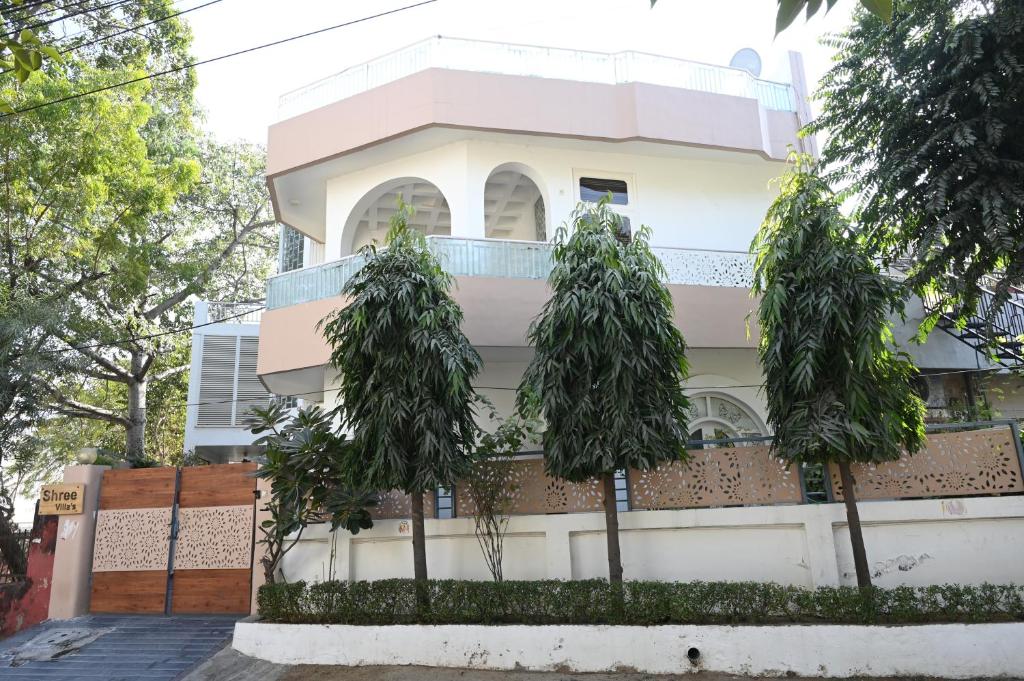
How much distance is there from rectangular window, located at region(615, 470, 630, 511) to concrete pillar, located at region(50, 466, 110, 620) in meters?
6.75

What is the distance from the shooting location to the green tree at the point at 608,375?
6.96 meters

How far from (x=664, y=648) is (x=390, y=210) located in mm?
9634

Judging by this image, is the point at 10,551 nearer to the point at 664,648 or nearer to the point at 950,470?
the point at 664,648

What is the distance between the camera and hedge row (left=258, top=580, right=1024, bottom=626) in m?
6.13

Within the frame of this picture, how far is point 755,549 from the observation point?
725cm

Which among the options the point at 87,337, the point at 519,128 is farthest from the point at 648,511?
the point at 87,337

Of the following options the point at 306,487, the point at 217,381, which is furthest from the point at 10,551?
the point at 217,381

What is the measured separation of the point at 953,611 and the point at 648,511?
2.78 m

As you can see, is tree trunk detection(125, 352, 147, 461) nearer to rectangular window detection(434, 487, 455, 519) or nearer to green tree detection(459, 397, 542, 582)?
rectangular window detection(434, 487, 455, 519)

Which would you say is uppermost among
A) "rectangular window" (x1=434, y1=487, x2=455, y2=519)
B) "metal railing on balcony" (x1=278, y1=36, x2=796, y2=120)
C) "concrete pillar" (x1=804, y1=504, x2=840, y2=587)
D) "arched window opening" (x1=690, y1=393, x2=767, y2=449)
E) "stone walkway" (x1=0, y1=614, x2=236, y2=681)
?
"metal railing on balcony" (x1=278, y1=36, x2=796, y2=120)

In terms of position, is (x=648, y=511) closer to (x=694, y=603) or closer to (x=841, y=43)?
(x=694, y=603)

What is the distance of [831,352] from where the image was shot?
22.7 feet

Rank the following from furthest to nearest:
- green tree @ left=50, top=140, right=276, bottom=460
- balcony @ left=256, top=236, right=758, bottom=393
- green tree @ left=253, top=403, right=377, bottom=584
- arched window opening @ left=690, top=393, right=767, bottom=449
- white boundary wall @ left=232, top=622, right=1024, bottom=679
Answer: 1. green tree @ left=50, top=140, right=276, bottom=460
2. arched window opening @ left=690, top=393, right=767, bottom=449
3. balcony @ left=256, top=236, right=758, bottom=393
4. green tree @ left=253, top=403, right=377, bottom=584
5. white boundary wall @ left=232, top=622, right=1024, bottom=679

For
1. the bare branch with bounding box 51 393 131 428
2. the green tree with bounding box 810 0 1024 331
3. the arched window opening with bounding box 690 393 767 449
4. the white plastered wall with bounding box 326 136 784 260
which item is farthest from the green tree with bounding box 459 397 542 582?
the bare branch with bounding box 51 393 131 428
